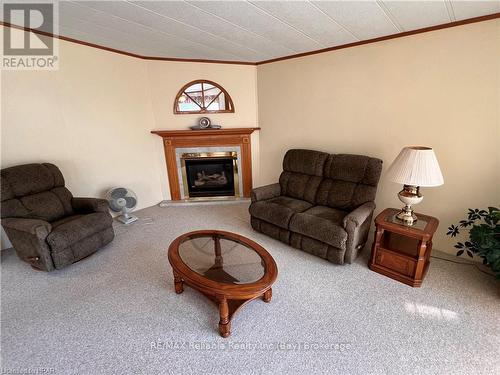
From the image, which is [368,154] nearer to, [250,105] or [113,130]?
[250,105]

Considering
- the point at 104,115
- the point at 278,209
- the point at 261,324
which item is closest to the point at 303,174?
the point at 278,209

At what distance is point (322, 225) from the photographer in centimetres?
248

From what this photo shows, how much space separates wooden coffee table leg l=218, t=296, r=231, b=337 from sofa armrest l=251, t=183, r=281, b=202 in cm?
165

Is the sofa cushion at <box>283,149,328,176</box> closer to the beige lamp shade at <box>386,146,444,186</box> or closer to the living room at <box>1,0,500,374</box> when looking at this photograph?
the living room at <box>1,0,500,374</box>

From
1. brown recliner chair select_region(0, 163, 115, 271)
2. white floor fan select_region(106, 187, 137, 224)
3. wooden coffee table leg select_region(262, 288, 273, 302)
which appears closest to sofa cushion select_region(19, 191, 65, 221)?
brown recliner chair select_region(0, 163, 115, 271)

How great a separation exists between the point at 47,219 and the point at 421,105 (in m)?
4.23

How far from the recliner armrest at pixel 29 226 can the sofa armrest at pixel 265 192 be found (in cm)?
219

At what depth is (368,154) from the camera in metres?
3.04

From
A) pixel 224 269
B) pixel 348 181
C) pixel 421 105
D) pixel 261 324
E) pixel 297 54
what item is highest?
pixel 297 54

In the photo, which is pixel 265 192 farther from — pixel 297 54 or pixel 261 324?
pixel 297 54

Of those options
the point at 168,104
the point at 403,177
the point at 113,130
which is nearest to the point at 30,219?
the point at 113,130

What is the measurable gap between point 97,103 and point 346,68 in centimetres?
338

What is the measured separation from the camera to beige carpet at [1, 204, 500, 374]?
5.10 ft

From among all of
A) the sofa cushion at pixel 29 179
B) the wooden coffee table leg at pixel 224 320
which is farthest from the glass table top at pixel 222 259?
the sofa cushion at pixel 29 179
